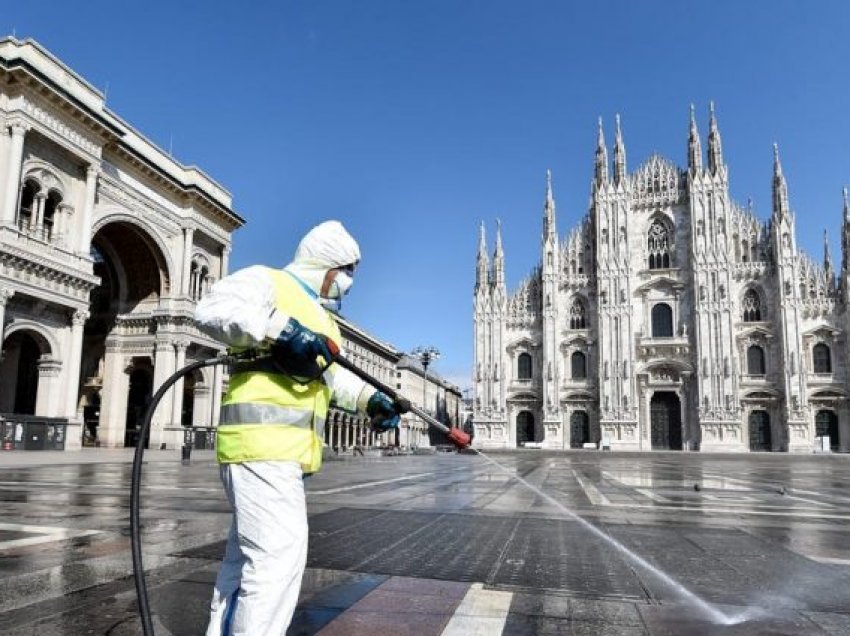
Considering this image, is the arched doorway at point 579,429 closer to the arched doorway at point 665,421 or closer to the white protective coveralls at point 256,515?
the arched doorway at point 665,421

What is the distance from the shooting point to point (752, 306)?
48344 mm

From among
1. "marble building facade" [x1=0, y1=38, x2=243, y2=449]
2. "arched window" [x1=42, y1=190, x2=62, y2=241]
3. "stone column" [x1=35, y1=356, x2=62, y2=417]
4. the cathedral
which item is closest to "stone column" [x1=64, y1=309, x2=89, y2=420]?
"marble building facade" [x1=0, y1=38, x2=243, y2=449]

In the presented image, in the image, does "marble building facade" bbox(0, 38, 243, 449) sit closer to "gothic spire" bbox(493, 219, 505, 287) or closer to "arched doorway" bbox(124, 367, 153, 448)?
"arched doorway" bbox(124, 367, 153, 448)

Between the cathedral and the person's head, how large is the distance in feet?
156

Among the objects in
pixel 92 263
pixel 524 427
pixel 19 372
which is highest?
pixel 92 263

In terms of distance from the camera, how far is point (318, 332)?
2627 mm

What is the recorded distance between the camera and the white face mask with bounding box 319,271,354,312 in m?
2.97

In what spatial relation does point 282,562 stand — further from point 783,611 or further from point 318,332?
point 783,611

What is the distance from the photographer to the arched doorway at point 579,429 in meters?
50.0

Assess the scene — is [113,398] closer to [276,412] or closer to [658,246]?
[276,412]

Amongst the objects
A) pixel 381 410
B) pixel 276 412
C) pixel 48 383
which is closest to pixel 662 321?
pixel 48 383

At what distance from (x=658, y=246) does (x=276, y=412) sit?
5277 centimetres

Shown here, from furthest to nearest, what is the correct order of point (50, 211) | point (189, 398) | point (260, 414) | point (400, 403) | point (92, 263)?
point (189, 398) → point (92, 263) → point (50, 211) → point (400, 403) → point (260, 414)

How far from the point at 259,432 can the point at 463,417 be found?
124037 millimetres
